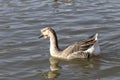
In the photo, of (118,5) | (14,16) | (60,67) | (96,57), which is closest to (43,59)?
(60,67)

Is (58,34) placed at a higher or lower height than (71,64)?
higher

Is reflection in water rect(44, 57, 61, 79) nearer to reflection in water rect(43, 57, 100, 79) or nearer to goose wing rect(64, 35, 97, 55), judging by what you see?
reflection in water rect(43, 57, 100, 79)

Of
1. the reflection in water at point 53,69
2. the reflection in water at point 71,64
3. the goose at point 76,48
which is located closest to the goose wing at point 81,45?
the goose at point 76,48

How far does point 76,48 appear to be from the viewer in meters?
14.3

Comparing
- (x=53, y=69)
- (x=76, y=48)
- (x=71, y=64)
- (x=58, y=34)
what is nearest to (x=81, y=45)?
(x=76, y=48)

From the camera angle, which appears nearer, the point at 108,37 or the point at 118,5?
the point at 108,37

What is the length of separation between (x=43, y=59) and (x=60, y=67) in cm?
75

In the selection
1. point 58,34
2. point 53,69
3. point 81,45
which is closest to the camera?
point 53,69

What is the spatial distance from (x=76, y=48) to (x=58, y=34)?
2.29 m

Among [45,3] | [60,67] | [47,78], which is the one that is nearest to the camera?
[47,78]

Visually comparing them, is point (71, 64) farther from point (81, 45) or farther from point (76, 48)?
point (81, 45)

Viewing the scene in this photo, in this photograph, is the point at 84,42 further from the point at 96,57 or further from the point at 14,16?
the point at 14,16

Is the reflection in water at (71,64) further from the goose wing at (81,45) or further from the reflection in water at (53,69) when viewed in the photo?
the goose wing at (81,45)

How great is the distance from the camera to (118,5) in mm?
19766
